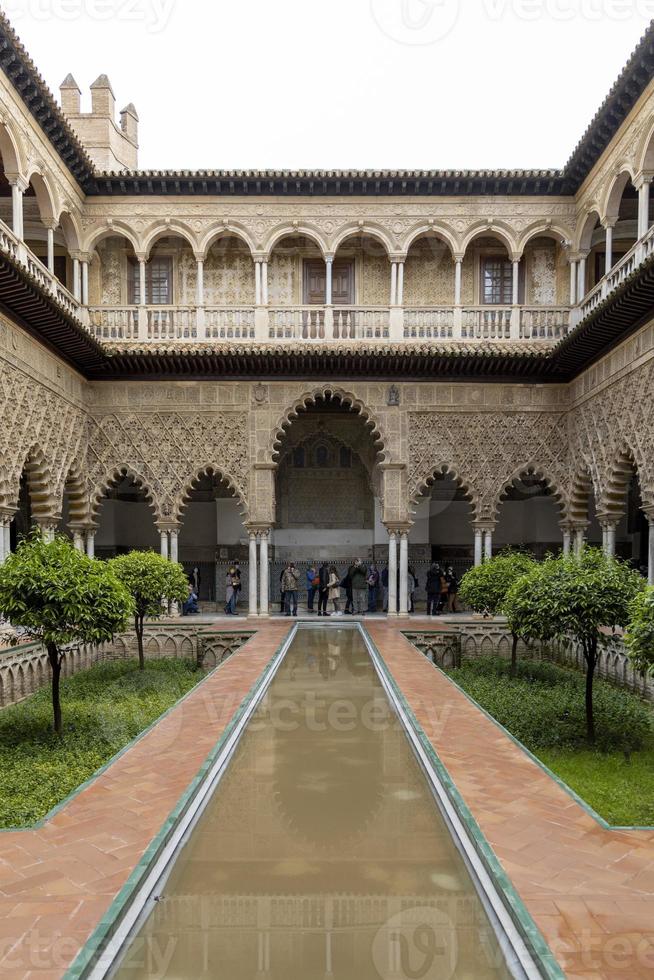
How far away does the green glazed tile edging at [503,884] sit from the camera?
2.67 m

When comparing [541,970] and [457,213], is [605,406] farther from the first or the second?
[541,970]

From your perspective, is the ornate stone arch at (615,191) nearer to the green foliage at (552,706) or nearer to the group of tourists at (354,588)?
the group of tourists at (354,588)

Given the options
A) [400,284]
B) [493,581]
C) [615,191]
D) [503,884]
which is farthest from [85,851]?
[615,191]

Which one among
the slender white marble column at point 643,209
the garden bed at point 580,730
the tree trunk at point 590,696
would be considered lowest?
the garden bed at point 580,730

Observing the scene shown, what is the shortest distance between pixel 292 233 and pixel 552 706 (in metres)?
11.3

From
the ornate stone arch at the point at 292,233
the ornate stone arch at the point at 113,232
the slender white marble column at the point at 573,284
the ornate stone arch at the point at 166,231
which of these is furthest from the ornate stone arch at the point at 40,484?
the slender white marble column at the point at 573,284

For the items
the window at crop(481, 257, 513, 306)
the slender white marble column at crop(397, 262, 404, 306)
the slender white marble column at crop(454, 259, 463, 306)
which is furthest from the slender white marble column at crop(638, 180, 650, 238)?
the slender white marble column at crop(397, 262, 404, 306)

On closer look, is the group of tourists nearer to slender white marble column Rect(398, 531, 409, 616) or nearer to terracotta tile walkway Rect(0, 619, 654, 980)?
slender white marble column Rect(398, 531, 409, 616)

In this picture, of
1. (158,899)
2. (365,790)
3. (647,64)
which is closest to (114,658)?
(365,790)

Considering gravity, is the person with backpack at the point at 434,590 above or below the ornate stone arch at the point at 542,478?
below

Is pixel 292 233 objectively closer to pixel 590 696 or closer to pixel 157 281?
pixel 157 281

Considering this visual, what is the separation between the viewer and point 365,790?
15.2 ft

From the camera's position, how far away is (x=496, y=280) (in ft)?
53.5

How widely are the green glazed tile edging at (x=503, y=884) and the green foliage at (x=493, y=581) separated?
19.0 ft
